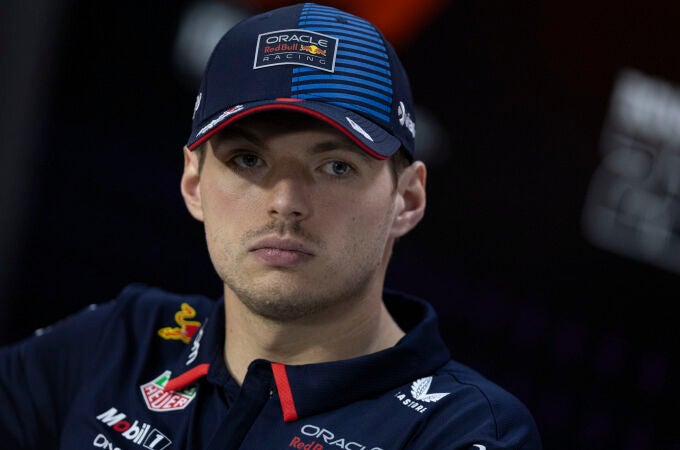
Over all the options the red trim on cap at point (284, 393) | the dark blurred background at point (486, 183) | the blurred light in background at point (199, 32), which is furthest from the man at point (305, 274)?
the blurred light in background at point (199, 32)

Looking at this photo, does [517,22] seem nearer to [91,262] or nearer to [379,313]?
[379,313]

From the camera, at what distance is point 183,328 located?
6.13 ft

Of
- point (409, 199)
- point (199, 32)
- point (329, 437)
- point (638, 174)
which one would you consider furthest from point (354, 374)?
point (199, 32)

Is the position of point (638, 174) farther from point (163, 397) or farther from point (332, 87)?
point (163, 397)

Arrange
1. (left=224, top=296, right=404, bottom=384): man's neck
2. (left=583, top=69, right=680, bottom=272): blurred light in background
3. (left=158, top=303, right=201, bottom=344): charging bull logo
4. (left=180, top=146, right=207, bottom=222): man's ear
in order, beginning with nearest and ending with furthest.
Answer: (left=224, top=296, right=404, bottom=384): man's neck < (left=180, top=146, right=207, bottom=222): man's ear < (left=158, top=303, right=201, bottom=344): charging bull logo < (left=583, top=69, right=680, bottom=272): blurred light in background

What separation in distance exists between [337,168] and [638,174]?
112 centimetres

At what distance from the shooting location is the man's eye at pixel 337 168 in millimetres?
1522

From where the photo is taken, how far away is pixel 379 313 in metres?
1.67

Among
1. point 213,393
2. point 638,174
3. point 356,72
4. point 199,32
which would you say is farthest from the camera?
point 199,32

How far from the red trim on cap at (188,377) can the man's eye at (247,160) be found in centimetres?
37

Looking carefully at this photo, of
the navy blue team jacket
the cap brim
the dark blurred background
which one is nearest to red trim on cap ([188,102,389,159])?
the cap brim

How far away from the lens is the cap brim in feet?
4.80

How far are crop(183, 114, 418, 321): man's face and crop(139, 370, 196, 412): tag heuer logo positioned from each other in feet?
0.76

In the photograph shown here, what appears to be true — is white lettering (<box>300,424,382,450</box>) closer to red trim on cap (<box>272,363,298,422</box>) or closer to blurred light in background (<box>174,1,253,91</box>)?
red trim on cap (<box>272,363,298,422</box>)
